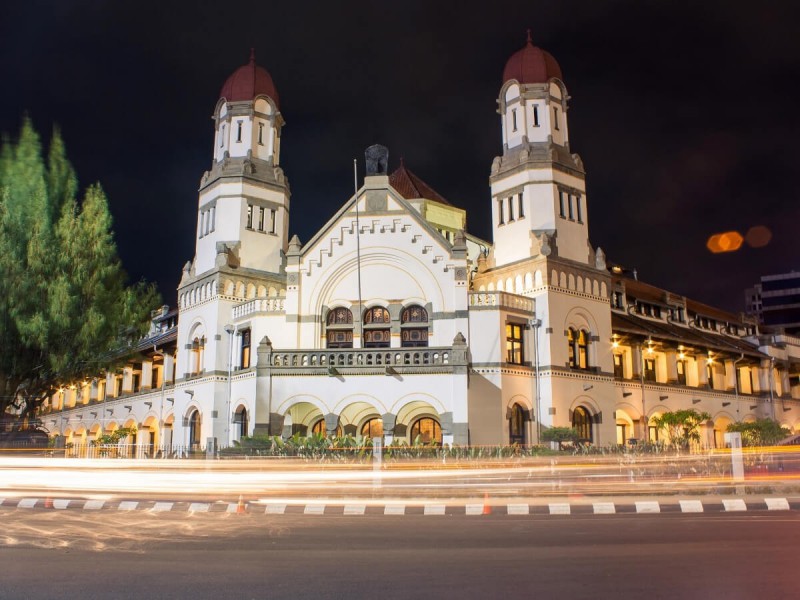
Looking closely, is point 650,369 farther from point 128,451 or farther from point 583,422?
point 128,451

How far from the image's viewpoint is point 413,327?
37.7 metres

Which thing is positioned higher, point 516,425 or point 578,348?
point 578,348

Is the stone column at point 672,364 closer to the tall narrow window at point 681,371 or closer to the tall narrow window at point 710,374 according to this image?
the tall narrow window at point 681,371

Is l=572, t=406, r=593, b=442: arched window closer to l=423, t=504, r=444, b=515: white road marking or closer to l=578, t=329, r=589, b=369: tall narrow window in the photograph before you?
l=578, t=329, r=589, b=369: tall narrow window

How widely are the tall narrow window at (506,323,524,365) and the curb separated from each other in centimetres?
1973

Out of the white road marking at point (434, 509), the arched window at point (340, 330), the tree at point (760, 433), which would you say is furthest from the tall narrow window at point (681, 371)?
the white road marking at point (434, 509)

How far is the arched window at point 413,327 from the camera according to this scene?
3756 centimetres

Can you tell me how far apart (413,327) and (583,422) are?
10145 millimetres

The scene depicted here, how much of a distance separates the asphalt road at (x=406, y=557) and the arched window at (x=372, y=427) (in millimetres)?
22399

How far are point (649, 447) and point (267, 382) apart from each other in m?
18.7

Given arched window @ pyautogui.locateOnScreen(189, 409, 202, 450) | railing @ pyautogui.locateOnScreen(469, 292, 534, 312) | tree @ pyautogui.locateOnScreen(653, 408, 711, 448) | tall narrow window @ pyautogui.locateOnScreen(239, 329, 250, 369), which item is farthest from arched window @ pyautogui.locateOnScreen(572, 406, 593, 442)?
arched window @ pyautogui.locateOnScreen(189, 409, 202, 450)

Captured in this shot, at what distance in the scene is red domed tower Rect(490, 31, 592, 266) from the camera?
130 feet

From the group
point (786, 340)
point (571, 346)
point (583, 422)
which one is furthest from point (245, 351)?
point (786, 340)

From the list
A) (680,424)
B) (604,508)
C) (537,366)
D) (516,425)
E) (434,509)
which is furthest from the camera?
(680,424)
